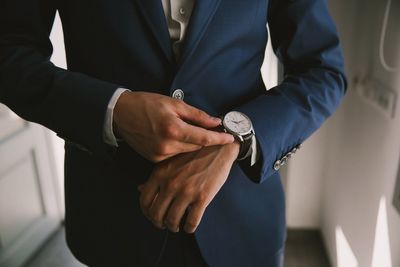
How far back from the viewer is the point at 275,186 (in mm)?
810

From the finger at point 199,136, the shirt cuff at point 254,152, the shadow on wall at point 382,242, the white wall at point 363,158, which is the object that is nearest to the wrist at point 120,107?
the finger at point 199,136

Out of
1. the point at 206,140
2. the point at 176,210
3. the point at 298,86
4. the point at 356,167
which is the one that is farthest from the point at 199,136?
the point at 356,167

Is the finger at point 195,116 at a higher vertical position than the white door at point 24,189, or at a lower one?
higher

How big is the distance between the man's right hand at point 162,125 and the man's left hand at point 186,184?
28mm

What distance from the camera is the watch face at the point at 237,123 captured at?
1.84 ft

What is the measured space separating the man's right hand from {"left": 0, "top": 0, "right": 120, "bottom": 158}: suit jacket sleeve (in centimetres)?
4

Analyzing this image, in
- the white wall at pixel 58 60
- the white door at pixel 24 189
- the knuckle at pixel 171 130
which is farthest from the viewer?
the white wall at pixel 58 60

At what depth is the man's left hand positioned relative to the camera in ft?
1.80

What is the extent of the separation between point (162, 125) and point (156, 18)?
205 mm

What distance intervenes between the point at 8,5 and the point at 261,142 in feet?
1.60

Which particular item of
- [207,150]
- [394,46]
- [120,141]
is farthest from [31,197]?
[394,46]

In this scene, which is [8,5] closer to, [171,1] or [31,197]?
[171,1]

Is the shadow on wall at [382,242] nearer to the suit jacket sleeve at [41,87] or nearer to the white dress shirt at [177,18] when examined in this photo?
the white dress shirt at [177,18]

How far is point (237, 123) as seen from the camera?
22.5 inches
